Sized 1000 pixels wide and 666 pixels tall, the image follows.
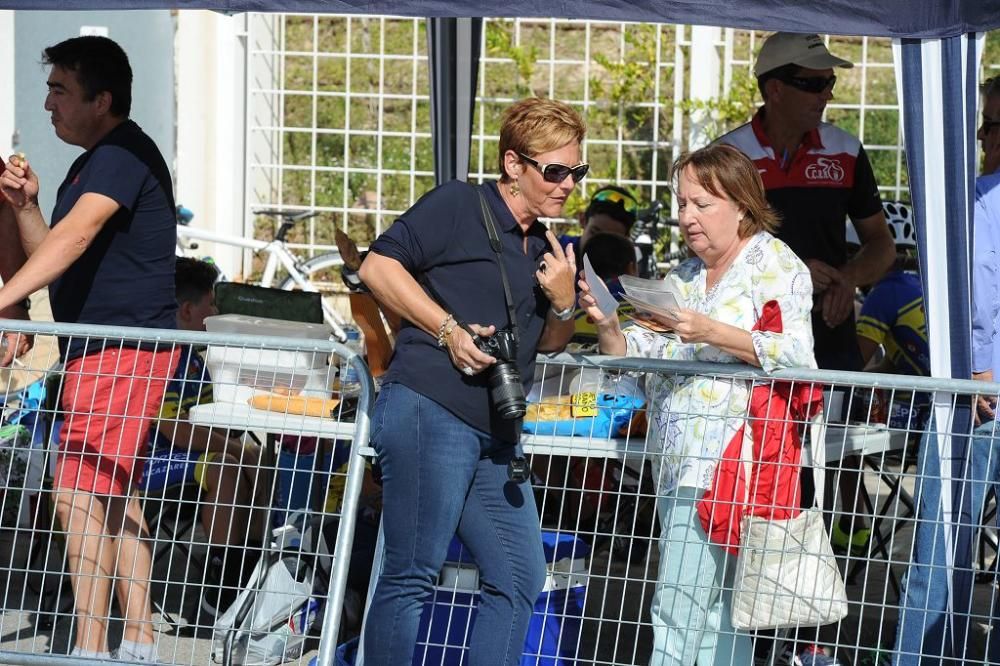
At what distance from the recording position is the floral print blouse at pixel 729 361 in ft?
11.8

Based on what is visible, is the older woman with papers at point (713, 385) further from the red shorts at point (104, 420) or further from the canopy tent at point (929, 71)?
the red shorts at point (104, 420)

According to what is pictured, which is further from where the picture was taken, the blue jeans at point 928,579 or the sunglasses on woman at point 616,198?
the sunglasses on woman at point 616,198

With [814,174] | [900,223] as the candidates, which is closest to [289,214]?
[900,223]

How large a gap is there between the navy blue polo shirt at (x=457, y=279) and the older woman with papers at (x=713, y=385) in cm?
24

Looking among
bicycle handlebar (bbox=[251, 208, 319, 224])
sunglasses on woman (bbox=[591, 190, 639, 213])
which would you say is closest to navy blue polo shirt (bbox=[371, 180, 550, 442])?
sunglasses on woman (bbox=[591, 190, 639, 213])

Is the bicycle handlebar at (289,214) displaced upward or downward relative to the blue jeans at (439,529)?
upward

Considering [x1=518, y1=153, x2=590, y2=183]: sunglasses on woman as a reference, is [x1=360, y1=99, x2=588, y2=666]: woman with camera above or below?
below

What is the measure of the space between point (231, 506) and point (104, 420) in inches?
23.5

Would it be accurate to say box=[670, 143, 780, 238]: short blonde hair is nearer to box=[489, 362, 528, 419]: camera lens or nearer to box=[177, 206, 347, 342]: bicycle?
box=[489, 362, 528, 419]: camera lens

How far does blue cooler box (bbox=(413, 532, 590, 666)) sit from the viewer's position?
3945 mm

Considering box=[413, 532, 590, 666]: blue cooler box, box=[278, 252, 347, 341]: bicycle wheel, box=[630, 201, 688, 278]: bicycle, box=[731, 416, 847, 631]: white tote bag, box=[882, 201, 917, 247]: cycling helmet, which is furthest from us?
box=[278, 252, 347, 341]: bicycle wheel

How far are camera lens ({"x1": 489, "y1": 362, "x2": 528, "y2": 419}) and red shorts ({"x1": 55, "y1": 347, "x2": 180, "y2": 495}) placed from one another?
1.16 meters

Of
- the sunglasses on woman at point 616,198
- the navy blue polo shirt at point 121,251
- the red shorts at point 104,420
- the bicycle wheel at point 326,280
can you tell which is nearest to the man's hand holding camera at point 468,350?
the red shorts at point 104,420

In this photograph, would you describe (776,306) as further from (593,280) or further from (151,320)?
(151,320)
